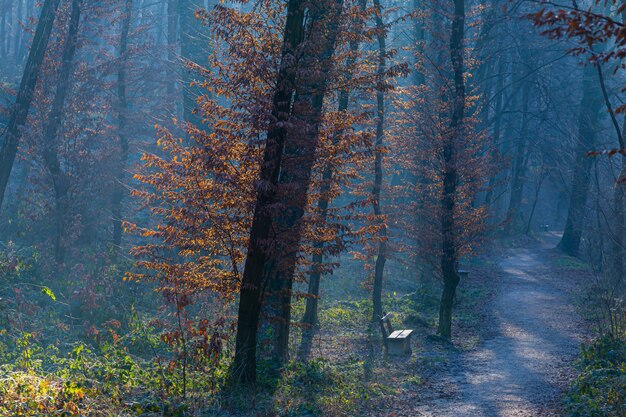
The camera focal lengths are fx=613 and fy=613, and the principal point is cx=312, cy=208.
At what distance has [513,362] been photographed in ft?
42.3

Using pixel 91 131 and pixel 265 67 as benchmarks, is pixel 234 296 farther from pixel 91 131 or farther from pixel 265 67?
pixel 91 131

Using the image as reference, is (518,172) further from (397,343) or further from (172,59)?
(397,343)

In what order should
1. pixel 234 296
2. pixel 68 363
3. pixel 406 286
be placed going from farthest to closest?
pixel 406 286 → pixel 234 296 → pixel 68 363

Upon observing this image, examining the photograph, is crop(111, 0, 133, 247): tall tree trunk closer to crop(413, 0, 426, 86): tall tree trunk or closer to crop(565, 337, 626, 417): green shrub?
A: crop(413, 0, 426, 86): tall tree trunk

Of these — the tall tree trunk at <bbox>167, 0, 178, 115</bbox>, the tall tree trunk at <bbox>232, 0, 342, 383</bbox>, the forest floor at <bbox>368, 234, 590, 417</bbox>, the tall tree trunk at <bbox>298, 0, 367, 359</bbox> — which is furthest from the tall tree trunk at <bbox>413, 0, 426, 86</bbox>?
the tall tree trunk at <bbox>167, 0, 178, 115</bbox>

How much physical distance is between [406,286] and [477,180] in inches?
346

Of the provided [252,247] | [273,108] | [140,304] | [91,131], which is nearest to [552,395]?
[252,247]

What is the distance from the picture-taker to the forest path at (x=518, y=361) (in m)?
9.50

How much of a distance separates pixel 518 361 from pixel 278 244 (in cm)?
680

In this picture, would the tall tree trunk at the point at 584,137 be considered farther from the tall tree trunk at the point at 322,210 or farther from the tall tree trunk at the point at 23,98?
the tall tree trunk at the point at 23,98

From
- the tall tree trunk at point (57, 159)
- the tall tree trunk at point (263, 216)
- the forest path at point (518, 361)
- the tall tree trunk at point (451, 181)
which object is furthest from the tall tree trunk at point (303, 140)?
the tall tree trunk at point (57, 159)

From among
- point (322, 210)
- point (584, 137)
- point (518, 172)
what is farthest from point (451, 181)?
point (518, 172)

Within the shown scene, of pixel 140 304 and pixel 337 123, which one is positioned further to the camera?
pixel 140 304

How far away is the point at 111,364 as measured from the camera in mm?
9188
